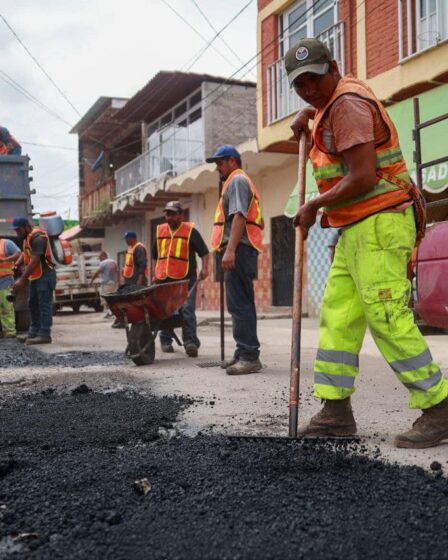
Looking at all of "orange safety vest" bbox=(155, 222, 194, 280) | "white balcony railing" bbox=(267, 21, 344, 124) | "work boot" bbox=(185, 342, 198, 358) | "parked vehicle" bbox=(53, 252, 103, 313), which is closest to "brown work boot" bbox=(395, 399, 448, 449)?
"work boot" bbox=(185, 342, 198, 358)

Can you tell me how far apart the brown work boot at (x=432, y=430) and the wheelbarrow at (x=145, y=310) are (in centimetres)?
342

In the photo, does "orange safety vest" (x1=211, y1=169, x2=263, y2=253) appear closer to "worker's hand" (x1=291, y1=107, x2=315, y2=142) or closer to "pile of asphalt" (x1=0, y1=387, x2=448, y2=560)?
"worker's hand" (x1=291, y1=107, x2=315, y2=142)

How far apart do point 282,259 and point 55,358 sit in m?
8.91

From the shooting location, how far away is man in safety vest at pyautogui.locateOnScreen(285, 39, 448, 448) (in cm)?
270

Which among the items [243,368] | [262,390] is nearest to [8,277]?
[243,368]

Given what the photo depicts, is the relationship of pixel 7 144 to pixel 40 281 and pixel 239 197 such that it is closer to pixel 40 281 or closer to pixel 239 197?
pixel 40 281

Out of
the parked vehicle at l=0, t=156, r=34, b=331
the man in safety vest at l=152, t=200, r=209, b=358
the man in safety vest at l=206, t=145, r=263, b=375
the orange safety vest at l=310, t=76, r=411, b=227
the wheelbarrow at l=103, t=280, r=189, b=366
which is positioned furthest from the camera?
the parked vehicle at l=0, t=156, r=34, b=331

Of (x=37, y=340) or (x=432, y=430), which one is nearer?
(x=432, y=430)

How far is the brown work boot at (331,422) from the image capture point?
9.78 feet

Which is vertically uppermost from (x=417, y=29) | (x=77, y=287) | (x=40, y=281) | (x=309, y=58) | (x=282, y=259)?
(x=417, y=29)

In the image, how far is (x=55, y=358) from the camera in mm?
6848

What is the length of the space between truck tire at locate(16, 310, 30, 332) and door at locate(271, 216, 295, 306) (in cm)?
642

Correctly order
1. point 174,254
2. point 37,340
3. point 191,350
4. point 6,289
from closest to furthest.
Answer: point 191,350 → point 174,254 → point 37,340 → point 6,289

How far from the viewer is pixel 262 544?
5.90 feet
